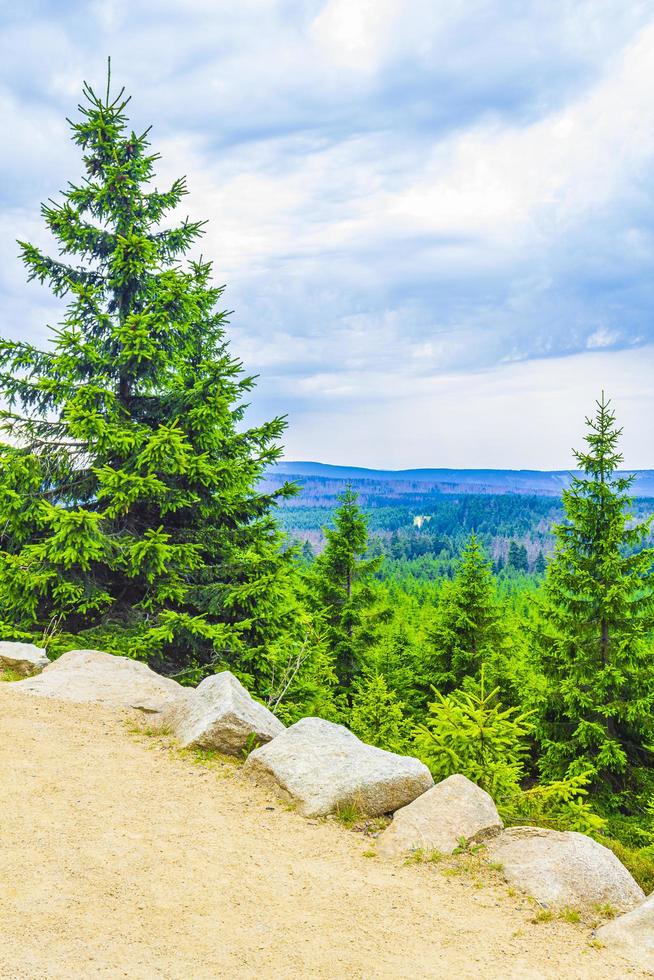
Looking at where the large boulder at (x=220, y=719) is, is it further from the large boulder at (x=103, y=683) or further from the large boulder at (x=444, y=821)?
the large boulder at (x=444, y=821)

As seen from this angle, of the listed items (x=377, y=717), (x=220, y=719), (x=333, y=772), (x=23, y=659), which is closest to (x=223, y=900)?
(x=333, y=772)

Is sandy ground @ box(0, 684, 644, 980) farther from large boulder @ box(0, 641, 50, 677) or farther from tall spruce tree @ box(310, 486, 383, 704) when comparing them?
tall spruce tree @ box(310, 486, 383, 704)

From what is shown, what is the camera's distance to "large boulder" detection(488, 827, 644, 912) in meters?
5.09

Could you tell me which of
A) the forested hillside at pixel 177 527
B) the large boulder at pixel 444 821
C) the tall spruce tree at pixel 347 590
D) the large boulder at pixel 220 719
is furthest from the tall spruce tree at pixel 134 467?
the tall spruce tree at pixel 347 590

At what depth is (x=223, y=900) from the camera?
4891 mm

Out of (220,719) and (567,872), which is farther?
(220,719)

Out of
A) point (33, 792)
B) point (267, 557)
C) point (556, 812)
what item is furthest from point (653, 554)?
point (33, 792)

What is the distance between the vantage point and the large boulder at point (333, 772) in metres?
6.41

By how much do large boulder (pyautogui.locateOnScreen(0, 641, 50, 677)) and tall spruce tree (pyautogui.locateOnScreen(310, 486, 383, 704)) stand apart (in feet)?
47.3

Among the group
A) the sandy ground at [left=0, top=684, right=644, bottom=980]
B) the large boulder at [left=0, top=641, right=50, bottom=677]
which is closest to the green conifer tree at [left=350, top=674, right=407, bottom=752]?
the large boulder at [left=0, top=641, right=50, bottom=677]

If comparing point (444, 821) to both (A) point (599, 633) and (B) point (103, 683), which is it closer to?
(B) point (103, 683)

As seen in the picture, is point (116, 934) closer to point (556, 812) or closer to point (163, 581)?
point (556, 812)

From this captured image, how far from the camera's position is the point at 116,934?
440cm

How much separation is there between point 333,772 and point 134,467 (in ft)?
26.1
